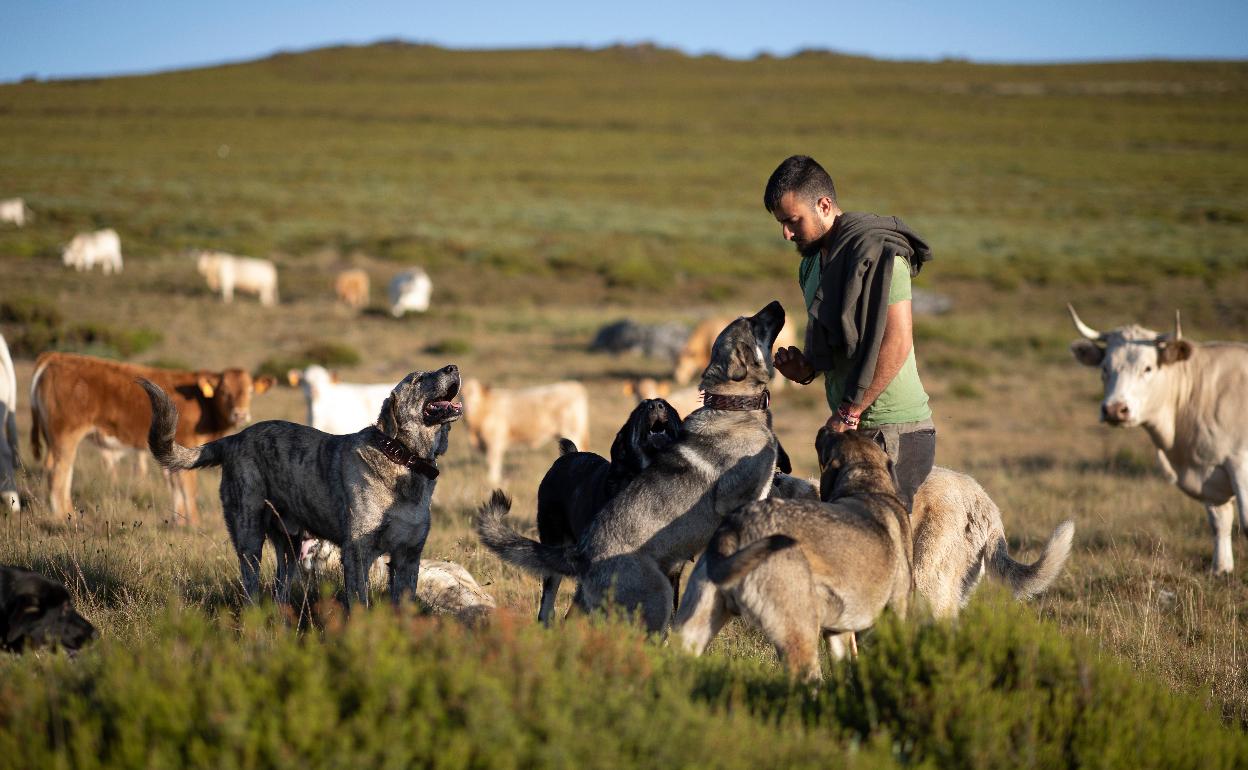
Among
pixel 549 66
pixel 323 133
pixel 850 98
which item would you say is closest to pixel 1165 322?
pixel 323 133

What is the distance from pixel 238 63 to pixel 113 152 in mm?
80006

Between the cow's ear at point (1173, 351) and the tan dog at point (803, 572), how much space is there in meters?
4.56

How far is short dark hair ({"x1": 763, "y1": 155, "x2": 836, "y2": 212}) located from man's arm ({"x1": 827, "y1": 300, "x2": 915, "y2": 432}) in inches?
27.2

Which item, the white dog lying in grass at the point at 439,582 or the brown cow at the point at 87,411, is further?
the brown cow at the point at 87,411

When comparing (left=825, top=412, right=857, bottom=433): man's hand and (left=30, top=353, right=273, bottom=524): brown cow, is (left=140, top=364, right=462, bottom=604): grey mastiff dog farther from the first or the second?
(left=30, top=353, right=273, bottom=524): brown cow

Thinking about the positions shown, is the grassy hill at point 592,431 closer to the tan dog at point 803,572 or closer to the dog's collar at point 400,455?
the tan dog at point 803,572

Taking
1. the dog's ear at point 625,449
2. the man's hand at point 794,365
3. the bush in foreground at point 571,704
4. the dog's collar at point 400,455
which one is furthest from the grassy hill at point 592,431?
the man's hand at point 794,365

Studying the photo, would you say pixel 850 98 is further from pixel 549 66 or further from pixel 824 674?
pixel 824 674

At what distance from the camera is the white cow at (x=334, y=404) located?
1273 cm

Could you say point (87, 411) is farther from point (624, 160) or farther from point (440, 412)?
point (624, 160)

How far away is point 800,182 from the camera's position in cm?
517

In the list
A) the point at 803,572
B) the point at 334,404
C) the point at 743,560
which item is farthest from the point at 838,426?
the point at 334,404

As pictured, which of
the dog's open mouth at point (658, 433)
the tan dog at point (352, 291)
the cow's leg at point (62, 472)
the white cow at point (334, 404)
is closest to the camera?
the dog's open mouth at point (658, 433)

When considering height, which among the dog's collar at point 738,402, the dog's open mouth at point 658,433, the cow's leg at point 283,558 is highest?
the dog's collar at point 738,402
